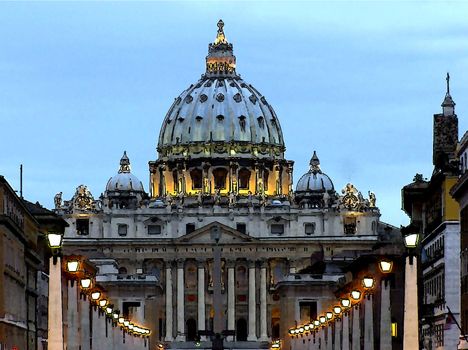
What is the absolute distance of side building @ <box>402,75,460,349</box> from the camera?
3647 inches

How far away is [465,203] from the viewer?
79.9 meters

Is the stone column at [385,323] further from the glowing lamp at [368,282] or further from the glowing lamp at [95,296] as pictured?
the glowing lamp at [95,296]

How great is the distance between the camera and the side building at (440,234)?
9262 centimetres

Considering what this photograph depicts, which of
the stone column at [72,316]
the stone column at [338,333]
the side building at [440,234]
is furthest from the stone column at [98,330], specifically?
the stone column at [72,316]

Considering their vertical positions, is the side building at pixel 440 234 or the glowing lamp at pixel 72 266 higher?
the side building at pixel 440 234

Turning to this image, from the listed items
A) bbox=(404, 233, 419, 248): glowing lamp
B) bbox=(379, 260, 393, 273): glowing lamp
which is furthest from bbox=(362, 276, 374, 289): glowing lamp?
bbox=(404, 233, 419, 248): glowing lamp

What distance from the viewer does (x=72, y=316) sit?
67188mm

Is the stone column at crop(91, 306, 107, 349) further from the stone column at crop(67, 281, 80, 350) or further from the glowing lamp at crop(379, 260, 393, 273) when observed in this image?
the glowing lamp at crop(379, 260, 393, 273)

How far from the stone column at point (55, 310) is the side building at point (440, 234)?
29081 millimetres

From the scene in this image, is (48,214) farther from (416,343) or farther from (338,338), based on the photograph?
(416,343)

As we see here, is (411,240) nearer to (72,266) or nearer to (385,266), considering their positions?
(385,266)

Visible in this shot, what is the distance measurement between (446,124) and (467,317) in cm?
2965

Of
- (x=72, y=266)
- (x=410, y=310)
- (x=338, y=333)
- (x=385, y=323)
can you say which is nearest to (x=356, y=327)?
(x=338, y=333)

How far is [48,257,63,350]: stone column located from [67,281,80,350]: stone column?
6.69 metres
